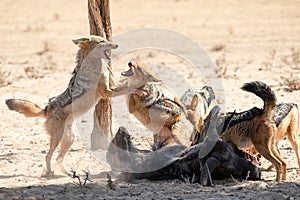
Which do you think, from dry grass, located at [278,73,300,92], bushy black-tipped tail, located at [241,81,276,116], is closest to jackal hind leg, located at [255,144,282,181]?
bushy black-tipped tail, located at [241,81,276,116]

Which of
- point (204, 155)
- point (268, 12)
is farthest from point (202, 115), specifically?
point (268, 12)

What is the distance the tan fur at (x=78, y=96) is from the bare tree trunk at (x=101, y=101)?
39cm

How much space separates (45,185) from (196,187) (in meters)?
1.70

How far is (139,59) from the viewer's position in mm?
16844

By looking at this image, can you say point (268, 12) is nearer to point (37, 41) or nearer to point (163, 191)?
point (37, 41)

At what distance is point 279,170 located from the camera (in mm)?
7867

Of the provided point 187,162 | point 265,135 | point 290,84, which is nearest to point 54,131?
point 187,162

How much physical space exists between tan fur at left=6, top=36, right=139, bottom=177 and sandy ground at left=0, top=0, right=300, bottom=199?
504mm

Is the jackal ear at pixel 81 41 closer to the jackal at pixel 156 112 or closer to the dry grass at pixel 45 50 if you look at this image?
the jackal at pixel 156 112

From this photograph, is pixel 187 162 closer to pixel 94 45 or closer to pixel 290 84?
pixel 94 45

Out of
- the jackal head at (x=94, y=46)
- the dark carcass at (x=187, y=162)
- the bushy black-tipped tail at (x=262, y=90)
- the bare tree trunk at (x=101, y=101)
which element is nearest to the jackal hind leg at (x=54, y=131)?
the dark carcass at (x=187, y=162)

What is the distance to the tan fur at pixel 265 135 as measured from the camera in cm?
786

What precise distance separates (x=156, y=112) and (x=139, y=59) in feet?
25.3

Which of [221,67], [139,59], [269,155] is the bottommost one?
[269,155]
